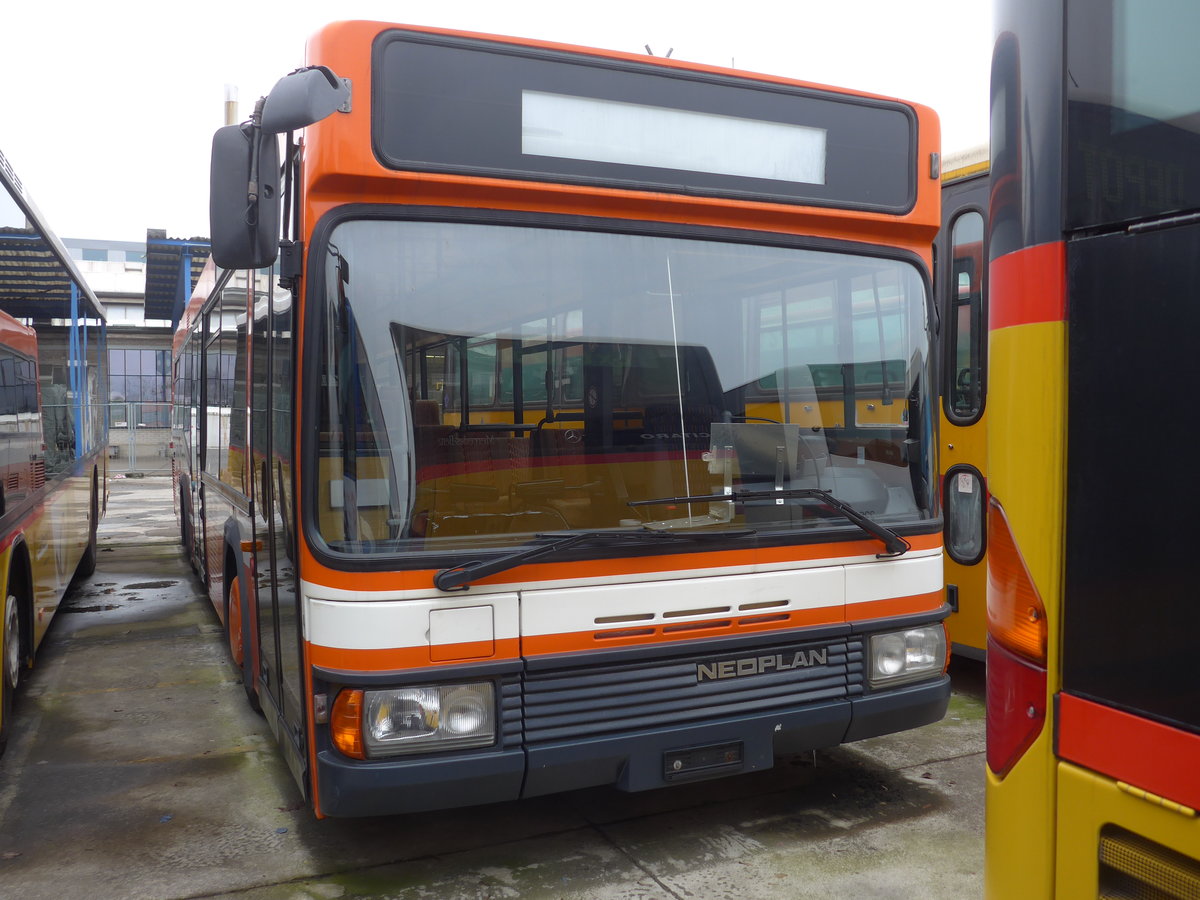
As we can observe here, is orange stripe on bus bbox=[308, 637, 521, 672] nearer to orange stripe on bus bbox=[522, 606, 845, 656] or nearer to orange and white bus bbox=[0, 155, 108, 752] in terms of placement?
orange stripe on bus bbox=[522, 606, 845, 656]

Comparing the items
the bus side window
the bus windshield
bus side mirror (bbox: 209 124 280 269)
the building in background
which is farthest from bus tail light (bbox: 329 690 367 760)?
the building in background

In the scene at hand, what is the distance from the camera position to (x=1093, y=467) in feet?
5.85

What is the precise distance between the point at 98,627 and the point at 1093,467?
329 inches

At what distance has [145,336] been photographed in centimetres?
3559

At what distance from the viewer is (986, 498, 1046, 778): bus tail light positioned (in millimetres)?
1922

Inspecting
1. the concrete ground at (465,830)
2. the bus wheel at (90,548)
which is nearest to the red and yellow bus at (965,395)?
the concrete ground at (465,830)

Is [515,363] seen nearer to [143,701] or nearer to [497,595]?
[497,595]

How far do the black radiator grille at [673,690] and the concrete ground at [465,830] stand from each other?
63 cm

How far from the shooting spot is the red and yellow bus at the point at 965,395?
18.4ft

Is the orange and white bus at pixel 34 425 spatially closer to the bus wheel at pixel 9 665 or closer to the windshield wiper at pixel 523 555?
the bus wheel at pixel 9 665

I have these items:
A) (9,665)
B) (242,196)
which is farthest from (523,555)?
(9,665)

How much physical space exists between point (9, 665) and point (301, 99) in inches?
152

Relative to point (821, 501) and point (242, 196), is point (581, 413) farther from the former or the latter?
point (242, 196)

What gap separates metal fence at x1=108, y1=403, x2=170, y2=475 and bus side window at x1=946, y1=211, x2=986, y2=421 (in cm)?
2677
